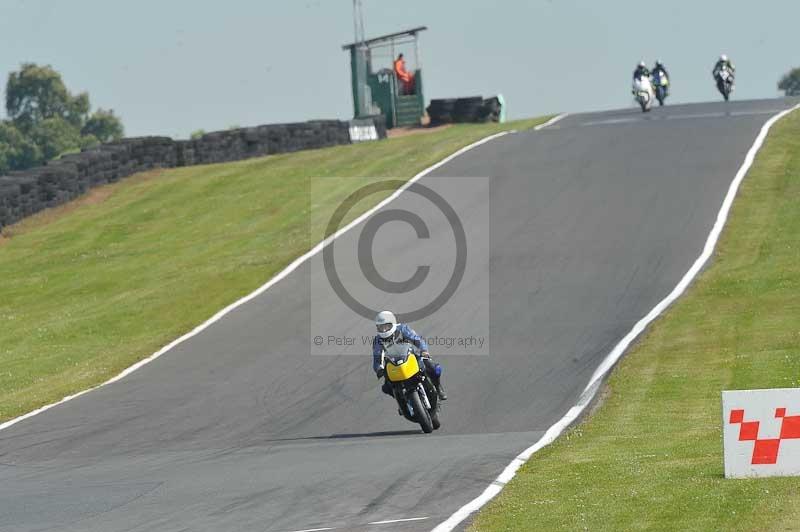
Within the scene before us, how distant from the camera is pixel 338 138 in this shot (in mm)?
42750

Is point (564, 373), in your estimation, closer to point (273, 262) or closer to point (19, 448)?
point (19, 448)


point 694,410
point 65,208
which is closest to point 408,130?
point 65,208

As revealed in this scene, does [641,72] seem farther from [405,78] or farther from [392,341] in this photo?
[392,341]

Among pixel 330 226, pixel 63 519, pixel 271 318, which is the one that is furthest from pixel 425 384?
pixel 330 226

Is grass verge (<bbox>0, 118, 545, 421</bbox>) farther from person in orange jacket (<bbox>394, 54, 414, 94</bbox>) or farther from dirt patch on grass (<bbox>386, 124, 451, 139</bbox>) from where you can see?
person in orange jacket (<bbox>394, 54, 414, 94</bbox>)

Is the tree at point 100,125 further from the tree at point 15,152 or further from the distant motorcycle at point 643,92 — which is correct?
the distant motorcycle at point 643,92

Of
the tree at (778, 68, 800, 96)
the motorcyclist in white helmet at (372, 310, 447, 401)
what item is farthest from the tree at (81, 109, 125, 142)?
the motorcyclist in white helmet at (372, 310, 447, 401)

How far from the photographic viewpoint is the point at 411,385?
15445mm

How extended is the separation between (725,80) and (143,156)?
21446 mm

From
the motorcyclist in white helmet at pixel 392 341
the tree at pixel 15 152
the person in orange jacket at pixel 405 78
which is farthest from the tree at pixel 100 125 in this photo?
the motorcyclist in white helmet at pixel 392 341

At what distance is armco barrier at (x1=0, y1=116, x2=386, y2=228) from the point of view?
34.1 meters

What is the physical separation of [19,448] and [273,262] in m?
11.4

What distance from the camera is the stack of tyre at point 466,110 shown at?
4638 cm

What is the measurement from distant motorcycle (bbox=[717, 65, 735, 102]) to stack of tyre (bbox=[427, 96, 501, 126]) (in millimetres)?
8343
